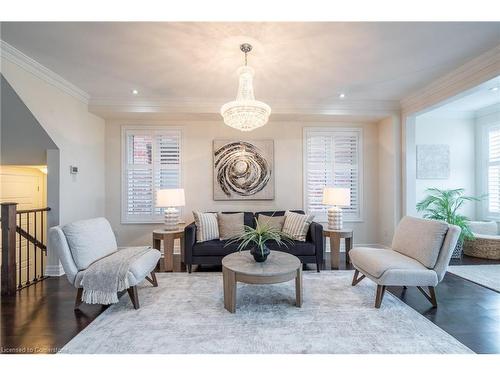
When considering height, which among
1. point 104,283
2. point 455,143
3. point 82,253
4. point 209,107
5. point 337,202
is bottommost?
point 104,283

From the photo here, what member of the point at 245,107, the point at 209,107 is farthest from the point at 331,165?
the point at 245,107

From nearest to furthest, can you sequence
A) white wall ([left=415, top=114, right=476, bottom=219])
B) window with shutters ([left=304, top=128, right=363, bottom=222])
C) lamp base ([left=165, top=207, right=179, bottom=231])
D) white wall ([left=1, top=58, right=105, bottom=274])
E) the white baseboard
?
white wall ([left=1, top=58, right=105, bottom=274]), the white baseboard, lamp base ([left=165, top=207, right=179, bottom=231]), window with shutters ([left=304, top=128, right=363, bottom=222]), white wall ([left=415, top=114, right=476, bottom=219])

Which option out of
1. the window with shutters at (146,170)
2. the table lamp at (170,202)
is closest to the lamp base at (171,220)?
the table lamp at (170,202)

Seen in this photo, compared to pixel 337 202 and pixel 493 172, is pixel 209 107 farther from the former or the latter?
pixel 493 172

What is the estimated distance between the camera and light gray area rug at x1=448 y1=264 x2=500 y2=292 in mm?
2895

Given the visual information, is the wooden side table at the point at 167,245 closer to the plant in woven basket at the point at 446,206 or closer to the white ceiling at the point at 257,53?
the white ceiling at the point at 257,53

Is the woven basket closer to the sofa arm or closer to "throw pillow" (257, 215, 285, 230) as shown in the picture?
"throw pillow" (257, 215, 285, 230)

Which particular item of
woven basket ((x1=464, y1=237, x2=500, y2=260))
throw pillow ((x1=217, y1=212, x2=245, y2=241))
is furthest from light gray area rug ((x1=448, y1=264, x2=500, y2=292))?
throw pillow ((x1=217, y1=212, x2=245, y2=241))

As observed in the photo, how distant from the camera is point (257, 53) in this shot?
98.0 inches

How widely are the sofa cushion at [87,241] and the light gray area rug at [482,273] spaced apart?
4604mm

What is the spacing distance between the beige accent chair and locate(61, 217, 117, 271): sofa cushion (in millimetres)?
2959

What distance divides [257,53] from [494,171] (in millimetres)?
5215
